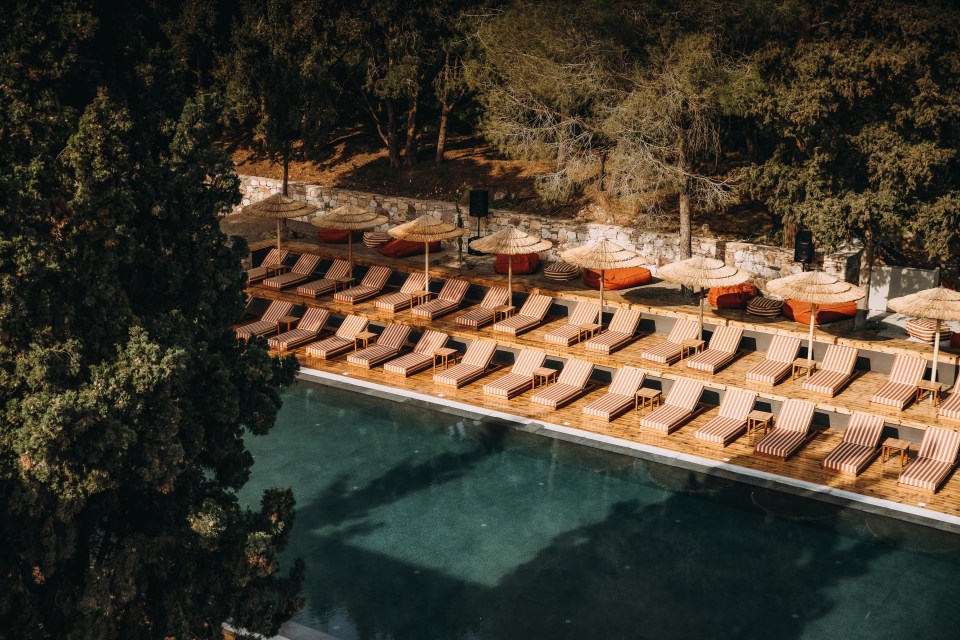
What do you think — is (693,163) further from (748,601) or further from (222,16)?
(222,16)

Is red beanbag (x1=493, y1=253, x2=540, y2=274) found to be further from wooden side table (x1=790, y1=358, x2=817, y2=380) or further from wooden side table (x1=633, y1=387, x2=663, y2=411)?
wooden side table (x1=790, y1=358, x2=817, y2=380)

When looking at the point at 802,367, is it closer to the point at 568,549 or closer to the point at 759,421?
the point at 759,421

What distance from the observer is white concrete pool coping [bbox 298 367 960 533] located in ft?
52.9

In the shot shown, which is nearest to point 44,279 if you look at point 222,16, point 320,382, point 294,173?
point 320,382

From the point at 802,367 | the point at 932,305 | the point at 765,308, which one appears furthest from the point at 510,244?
the point at 932,305

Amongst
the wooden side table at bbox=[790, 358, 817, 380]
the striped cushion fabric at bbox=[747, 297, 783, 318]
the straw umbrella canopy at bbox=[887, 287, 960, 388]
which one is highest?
the straw umbrella canopy at bbox=[887, 287, 960, 388]

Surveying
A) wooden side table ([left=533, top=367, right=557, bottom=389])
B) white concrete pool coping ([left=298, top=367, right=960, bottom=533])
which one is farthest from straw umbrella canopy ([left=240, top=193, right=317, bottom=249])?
wooden side table ([left=533, top=367, right=557, bottom=389])

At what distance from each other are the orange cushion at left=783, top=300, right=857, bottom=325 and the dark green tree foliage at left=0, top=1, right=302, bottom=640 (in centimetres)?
1378

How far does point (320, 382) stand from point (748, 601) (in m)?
10.5

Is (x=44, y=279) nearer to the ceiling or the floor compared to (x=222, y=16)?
nearer to the floor

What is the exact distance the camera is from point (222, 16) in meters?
36.8

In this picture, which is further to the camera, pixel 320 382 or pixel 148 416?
pixel 320 382

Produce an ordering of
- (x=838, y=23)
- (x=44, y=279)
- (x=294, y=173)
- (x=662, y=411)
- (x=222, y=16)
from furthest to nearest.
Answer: (x=222, y=16), (x=294, y=173), (x=838, y=23), (x=662, y=411), (x=44, y=279)

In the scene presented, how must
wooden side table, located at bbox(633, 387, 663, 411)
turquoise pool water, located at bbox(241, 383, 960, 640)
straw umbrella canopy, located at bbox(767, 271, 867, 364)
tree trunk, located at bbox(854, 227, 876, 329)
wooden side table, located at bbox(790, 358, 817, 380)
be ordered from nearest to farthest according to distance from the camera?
turquoise pool water, located at bbox(241, 383, 960, 640) < straw umbrella canopy, located at bbox(767, 271, 867, 364) < wooden side table, located at bbox(633, 387, 663, 411) < wooden side table, located at bbox(790, 358, 817, 380) < tree trunk, located at bbox(854, 227, 876, 329)
